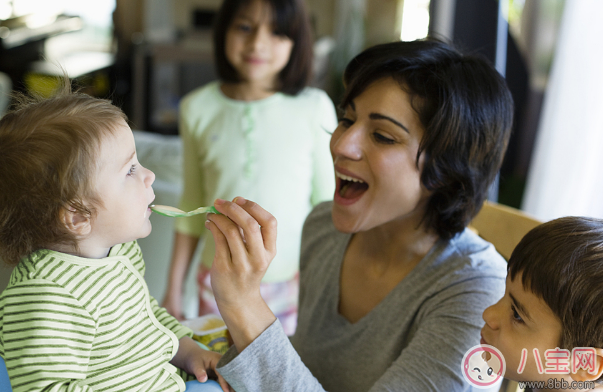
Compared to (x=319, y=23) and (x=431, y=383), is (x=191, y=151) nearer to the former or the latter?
(x=431, y=383)

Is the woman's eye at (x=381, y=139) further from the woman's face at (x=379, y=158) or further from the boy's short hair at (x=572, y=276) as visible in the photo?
the boy's short hair at (x=572, y=276)

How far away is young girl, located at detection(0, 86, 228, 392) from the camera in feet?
2.05

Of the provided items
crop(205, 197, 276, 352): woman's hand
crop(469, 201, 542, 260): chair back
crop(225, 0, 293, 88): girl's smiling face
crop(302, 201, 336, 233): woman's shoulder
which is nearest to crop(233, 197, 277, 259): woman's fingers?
crop(205, 197, 276, 352): woman's hand

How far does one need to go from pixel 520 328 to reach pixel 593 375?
0.11 meters

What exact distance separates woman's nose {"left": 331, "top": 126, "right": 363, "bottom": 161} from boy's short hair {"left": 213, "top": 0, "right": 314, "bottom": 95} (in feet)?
2.47

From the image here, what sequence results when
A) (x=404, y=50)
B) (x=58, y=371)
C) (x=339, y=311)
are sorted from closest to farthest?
(x=58, y=371), (x=404, y=50), (x=339, y=311)

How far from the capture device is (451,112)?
933 mm

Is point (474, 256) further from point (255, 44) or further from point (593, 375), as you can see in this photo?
point (255, 44)

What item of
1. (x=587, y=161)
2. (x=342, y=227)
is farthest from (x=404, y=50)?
(x=587, y=161)

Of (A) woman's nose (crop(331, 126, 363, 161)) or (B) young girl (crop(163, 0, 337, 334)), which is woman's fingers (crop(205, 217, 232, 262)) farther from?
(B) young girl (crop(163, 0, 337, 334))

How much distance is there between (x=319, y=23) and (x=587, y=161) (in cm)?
463

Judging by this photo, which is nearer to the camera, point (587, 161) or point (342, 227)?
point (342, 227)

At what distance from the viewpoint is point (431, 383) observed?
2.75 ft

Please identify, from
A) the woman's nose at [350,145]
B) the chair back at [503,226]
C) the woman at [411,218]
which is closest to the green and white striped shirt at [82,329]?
the woman at [411,218]
